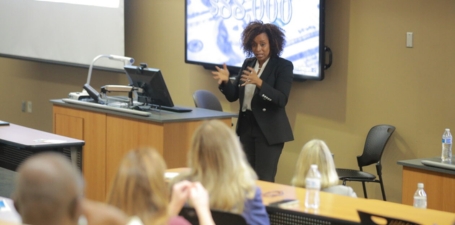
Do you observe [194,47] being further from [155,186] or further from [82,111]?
[155,186]

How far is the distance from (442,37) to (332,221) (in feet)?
8.53

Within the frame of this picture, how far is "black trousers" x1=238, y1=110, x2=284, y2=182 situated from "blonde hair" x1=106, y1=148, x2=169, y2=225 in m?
2.70

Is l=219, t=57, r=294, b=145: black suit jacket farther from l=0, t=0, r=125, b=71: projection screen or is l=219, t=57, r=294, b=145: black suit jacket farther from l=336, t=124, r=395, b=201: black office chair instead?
l=0, t=0, r=125, b=71: projection screen

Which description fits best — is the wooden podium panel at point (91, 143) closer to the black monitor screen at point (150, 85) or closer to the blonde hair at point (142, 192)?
the black monitor screen at point (150, 85)

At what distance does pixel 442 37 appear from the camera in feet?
16.5

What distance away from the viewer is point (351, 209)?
3.09 m

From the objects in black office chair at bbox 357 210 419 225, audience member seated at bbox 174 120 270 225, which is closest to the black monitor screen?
audience member seated at bbox 174 120 270 225

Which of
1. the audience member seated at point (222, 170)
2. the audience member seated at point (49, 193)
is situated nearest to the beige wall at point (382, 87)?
the audience member seated at point (222, 170)

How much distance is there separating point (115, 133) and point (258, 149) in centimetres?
125

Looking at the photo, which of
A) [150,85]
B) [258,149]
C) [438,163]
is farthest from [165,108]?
[438,163]

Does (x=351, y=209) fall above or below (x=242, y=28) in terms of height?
below

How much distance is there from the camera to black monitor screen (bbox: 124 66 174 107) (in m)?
5.15

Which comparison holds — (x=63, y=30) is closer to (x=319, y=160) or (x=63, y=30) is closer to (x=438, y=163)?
(x=438, y=163)

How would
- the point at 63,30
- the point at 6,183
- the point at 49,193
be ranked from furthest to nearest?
1. the point at 63,30
2. the point at 6,183
3. the point at 49,193
